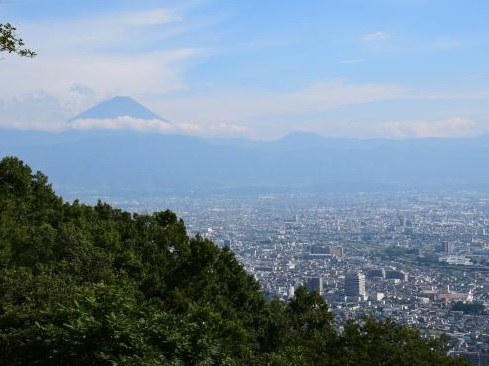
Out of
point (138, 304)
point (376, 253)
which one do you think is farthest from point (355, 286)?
point (138, 304)

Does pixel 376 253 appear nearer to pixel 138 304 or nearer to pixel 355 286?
pixel 355 286

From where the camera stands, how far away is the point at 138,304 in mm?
9391

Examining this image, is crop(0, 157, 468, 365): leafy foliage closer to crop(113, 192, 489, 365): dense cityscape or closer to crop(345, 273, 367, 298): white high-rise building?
crop(113, 192, 489, 365): dense cityscape

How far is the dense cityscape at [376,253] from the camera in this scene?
3659cm

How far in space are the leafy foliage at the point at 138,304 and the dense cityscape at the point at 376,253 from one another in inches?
223

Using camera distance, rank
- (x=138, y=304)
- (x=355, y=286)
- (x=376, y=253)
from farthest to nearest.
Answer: (x=376, y=253), (x=355, y=286), (x=138, y=304)

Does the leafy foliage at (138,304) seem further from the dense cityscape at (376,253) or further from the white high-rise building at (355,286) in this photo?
the white high-rise building at (355,286)

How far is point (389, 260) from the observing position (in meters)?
60.9

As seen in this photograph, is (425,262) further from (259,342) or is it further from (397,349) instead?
(397,349)

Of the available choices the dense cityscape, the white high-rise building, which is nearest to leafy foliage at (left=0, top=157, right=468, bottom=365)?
the dense cityscape

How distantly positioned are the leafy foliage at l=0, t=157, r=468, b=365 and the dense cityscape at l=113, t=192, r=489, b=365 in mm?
5669

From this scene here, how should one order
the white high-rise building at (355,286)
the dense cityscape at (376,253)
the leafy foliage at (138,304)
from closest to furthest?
1. the leafy foliage at (138,304)
2. the dense cityscape at (376,253)
3. the white high-rise building at (355,286)

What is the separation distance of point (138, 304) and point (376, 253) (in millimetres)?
57236

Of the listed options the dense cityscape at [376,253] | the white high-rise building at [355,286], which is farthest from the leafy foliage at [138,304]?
the white high-rise building at [355,286]
